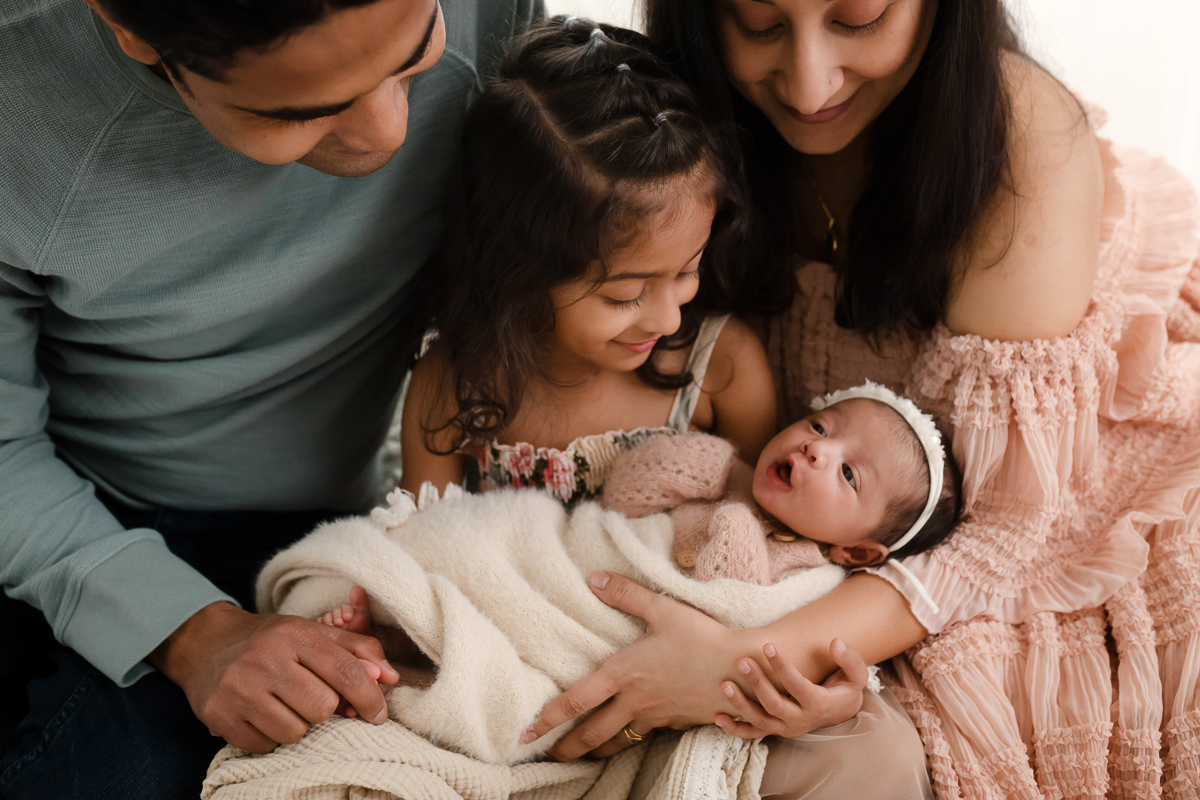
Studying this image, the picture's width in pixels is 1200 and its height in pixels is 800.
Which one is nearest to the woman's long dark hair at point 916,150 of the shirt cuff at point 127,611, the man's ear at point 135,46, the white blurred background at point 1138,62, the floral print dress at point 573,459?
the floral print dress at point 573,459

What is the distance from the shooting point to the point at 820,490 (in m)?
1.15

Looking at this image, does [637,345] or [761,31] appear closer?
[761,31]

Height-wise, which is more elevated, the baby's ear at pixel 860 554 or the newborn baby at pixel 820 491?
the newborn baby at pixel 820 491

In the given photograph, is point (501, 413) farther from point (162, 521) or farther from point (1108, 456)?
point (1108, 456)

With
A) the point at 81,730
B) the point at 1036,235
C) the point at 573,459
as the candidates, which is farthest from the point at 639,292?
the point at 81,730

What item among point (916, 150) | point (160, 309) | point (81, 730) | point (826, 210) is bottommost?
point (81, 730)

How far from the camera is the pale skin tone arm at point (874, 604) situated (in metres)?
1.02

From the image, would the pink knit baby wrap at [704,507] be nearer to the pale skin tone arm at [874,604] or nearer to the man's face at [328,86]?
the pale skin tone arm at [874,604]

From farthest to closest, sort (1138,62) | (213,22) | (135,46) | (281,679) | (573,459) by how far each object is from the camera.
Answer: (1138,62) → (573,459) → (281,679) → (135,46) → (213,22)

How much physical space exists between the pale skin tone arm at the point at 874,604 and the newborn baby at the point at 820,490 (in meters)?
0.08

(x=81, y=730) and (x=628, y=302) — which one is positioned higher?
(x=628, y=302)

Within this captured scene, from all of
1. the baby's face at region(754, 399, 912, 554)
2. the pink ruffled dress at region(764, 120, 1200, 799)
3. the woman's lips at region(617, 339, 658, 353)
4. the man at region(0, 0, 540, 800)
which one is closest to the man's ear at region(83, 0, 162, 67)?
the man at region(0, 0, 540, 800)

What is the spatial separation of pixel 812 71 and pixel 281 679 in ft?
2.98

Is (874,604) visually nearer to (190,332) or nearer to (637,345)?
(637,345)
